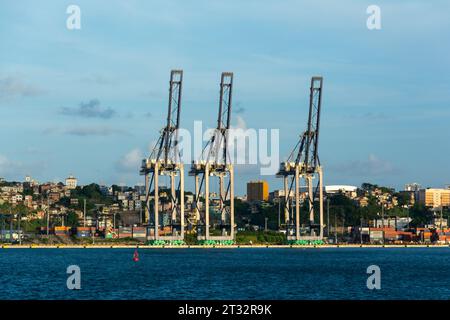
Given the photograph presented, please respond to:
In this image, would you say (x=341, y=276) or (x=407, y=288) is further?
(x=341, y=276)

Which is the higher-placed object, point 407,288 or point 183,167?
point 183,167

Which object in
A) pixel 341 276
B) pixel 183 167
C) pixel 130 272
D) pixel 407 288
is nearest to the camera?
pixel 407 288

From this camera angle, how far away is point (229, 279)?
245 feet

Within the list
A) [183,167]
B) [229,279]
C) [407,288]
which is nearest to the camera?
[407,288]

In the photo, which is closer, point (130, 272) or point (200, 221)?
point (130, 272)
